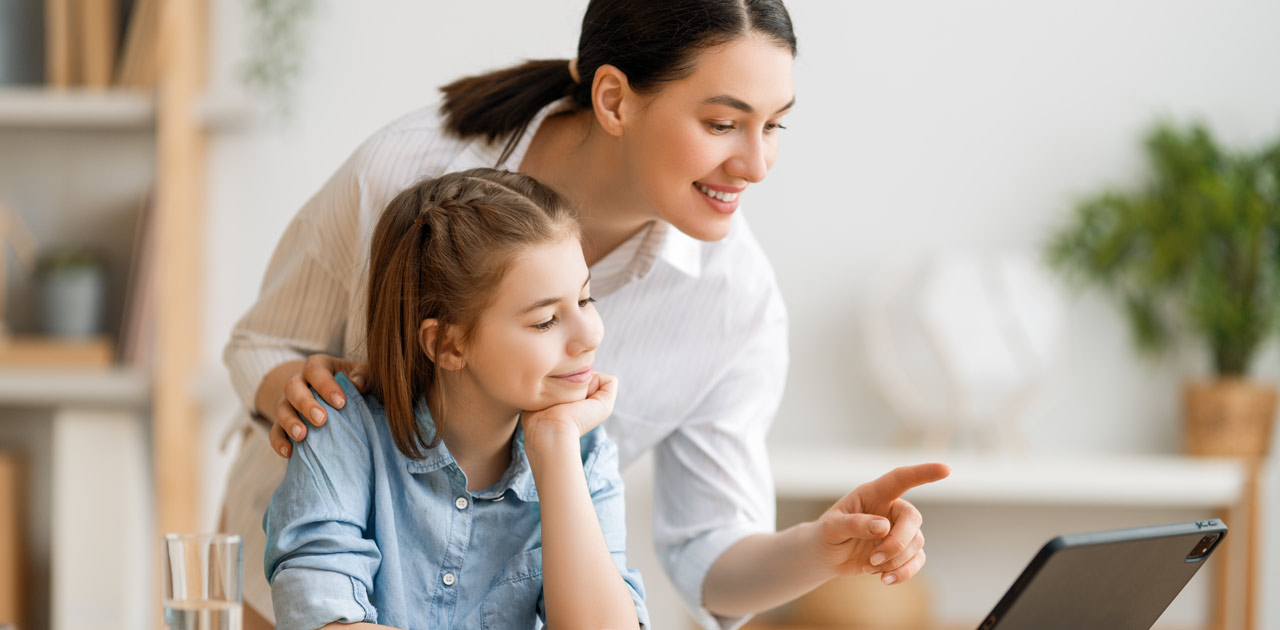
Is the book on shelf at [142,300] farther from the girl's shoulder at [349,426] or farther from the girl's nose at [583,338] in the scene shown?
the girl's nose at [583,338]

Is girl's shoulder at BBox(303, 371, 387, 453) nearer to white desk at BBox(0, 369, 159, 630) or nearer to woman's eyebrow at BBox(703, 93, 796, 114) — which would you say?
woman's eyebrow at BBox(703, 93, 796, 114)

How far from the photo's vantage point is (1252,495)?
8.04ft

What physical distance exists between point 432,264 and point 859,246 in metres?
1.91

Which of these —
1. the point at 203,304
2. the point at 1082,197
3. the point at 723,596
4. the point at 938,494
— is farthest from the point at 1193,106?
the point at 203,304

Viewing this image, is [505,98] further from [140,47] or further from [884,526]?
[140,47]

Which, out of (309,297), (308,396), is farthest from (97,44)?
(308,396)

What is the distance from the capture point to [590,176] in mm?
1161

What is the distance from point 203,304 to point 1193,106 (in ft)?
7.36

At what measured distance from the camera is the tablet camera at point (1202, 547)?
30.8 inches

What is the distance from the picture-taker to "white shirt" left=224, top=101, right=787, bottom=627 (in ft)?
3.81

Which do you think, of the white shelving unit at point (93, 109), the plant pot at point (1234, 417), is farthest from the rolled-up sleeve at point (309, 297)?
the plant pot at point (1234, 417)

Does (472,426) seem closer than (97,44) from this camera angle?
Yes

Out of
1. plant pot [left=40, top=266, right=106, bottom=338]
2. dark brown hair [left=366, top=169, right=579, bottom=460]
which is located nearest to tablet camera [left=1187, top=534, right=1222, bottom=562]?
dark brown hair [left=366, top=169, right=579, bottom=460]

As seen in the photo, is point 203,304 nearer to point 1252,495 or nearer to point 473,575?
point 473,575
